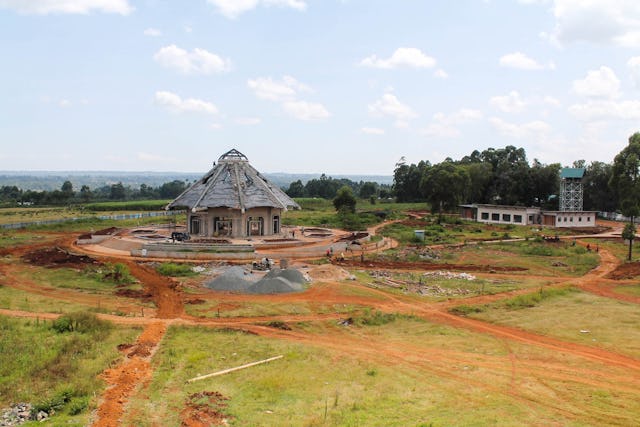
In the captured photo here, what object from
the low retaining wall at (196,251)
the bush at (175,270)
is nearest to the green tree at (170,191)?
the low retaining wall at (196,251)

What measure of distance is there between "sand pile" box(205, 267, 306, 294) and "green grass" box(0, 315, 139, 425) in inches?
371

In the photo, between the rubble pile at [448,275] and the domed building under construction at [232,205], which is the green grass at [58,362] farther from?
the domed building under construction at [232,205]

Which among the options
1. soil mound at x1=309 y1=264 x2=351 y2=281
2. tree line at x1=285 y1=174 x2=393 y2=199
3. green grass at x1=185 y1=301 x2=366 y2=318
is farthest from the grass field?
tree line at x1=285 y1=174 x2=393 y2=199

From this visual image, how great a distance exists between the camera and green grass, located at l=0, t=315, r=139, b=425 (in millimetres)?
15008

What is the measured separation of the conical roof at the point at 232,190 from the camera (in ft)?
169

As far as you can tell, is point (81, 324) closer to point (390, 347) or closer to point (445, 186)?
point (390, 347)

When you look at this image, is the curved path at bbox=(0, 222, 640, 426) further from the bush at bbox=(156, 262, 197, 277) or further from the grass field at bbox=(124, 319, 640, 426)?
the bush at bbox=(156, 262, 197, 277)

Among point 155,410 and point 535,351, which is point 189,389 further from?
point 535,351

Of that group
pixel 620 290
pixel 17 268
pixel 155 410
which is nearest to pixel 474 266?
pixel 620 290

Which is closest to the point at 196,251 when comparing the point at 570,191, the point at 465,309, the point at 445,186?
the point at 465,309

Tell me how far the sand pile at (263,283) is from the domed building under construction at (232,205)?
18662 mm

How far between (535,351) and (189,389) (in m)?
12.7

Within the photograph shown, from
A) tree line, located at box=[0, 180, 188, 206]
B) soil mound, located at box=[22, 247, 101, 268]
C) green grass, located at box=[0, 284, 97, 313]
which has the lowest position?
green grass, located at box=[0, 284, 97, 313]

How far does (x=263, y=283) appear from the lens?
31.1 m
